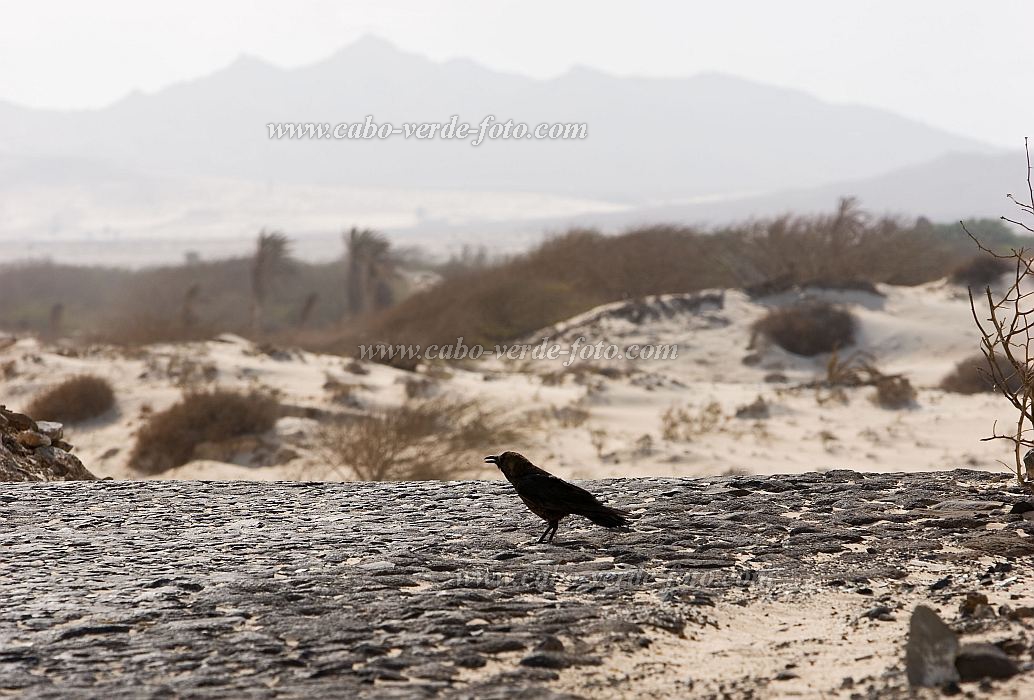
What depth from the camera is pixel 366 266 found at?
3127cm

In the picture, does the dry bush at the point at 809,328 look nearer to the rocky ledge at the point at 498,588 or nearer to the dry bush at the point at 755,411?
the dry bush at the point at 755,411

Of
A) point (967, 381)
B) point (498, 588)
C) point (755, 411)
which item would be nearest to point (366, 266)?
point (967, 381)

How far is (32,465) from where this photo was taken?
25.0 ft

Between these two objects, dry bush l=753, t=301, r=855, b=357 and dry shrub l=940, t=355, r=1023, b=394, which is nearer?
dry shrub l=940, t=355, r=1023, b=394

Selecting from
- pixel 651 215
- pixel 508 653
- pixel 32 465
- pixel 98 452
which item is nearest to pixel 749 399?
pixel 98 452

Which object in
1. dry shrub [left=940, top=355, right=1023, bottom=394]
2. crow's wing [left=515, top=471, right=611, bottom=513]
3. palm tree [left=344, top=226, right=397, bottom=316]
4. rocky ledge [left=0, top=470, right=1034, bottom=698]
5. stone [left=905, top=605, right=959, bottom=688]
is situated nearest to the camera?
stone [left=905, top=605, right=959, bottom=688]

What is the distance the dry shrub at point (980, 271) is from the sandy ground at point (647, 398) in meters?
2.11

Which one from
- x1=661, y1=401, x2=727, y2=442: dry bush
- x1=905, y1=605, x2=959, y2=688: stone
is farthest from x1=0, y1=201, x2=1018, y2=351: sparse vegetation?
x1=905, y1=605, x2=959, y2=688: stone

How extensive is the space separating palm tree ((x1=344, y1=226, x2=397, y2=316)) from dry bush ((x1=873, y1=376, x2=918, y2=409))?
17553 mm

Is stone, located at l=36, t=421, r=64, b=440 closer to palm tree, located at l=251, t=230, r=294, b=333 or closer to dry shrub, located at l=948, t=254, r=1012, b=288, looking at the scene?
palm tree, located at l=251, t=230, r=294, b=333

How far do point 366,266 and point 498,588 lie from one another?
2780 cm

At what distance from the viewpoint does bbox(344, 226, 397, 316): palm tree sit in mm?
30811

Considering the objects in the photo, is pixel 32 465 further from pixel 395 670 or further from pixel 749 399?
pixel 749 399

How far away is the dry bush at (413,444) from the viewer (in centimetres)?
1163
